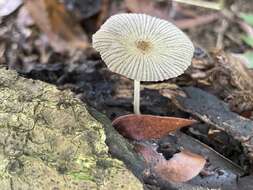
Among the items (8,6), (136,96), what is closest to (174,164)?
(136,96)

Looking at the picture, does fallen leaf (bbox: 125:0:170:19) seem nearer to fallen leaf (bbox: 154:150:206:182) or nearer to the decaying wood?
the decaying wood

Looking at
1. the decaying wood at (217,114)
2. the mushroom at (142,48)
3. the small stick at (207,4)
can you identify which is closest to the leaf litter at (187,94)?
the decaying wood at (217,114)

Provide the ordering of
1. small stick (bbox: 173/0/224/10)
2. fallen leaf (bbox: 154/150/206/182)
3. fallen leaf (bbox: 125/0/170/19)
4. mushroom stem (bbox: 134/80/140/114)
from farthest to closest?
fallen leaf (bbox: 125/0/170/19)
small stick (bbox: 173/0/224/10)
mushroom stem (bbox: 134/80/140/114)
fallen leaf (bbox: 154/150/206/182)

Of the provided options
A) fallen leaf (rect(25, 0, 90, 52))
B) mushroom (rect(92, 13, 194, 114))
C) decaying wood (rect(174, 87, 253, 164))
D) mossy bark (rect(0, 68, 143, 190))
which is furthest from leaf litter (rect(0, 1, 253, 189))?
fallen leaf (rect(25, 0, 90, 52))

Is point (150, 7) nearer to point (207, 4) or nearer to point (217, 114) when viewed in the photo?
point (207, 4)

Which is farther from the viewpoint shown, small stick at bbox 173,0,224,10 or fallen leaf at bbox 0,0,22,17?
small stick at bbox 173,0,224,10

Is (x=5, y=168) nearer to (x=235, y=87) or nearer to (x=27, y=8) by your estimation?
(x=235, y=87)
